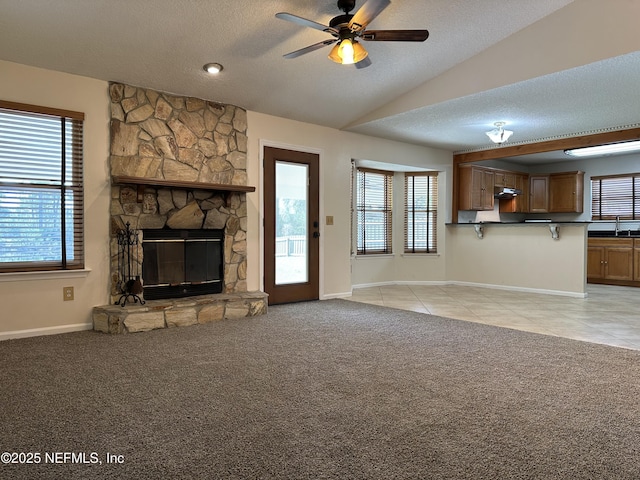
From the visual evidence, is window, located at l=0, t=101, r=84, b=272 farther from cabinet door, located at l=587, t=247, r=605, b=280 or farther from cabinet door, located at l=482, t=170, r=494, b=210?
cabinet door, located at l=587, t=247, r=605, b=280

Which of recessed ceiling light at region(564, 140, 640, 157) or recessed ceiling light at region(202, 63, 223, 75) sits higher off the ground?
recessed ceiling light at region(202, 63, 223, 75)

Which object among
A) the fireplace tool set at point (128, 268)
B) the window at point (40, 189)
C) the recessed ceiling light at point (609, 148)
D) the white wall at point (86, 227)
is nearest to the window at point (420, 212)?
the recessed ceiling light at point (609, 148)

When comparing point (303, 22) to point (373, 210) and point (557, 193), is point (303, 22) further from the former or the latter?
point (557, 193)

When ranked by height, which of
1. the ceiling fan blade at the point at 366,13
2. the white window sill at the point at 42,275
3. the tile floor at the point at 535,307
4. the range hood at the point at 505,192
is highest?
the ceiling fan blade at the point at 366,13

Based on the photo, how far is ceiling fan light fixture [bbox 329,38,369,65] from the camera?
323 centimetres

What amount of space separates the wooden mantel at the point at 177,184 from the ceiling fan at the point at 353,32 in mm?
1714

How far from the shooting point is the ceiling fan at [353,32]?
2854 millimetres

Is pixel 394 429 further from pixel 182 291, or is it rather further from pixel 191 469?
pixel 182 291

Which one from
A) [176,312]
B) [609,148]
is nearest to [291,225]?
[176,312]

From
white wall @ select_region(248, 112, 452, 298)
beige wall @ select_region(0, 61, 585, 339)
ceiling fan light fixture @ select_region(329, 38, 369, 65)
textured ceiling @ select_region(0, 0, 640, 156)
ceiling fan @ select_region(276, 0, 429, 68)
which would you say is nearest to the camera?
ceiling fan @ select_region(276, 0, 429, 68)

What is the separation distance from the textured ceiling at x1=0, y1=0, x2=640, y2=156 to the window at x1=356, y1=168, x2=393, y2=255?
1.88 metres

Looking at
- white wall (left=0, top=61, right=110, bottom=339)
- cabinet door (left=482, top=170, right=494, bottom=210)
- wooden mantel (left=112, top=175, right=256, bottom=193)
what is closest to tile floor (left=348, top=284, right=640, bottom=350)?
cabinet door (left=482, top=170, right=494, bottom=210)

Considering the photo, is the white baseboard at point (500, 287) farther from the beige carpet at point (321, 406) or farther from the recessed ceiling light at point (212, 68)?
the recessed ceiling light at point (212, 68)

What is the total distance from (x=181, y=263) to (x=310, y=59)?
247 centimetres
